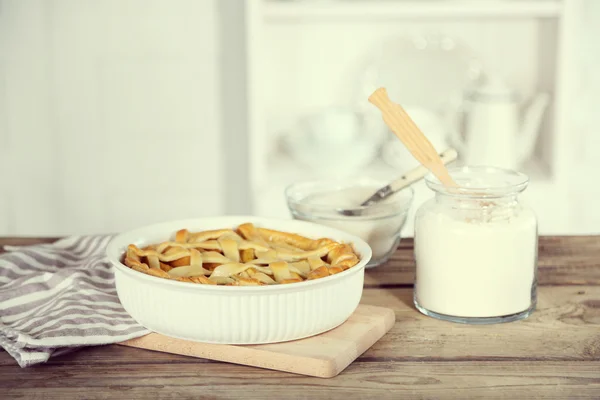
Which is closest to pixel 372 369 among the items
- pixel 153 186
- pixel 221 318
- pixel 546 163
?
pixel 221 318

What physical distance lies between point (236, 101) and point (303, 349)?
205 cm

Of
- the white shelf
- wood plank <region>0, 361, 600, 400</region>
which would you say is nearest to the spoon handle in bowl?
wood plank <region>0, 361, 600, 400</region>

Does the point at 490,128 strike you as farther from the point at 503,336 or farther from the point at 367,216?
the point at 503,336

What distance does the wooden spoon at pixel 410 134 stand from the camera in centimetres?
112

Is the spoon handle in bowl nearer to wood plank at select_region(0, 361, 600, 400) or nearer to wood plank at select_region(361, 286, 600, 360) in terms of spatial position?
wood plank at select_region(361, 286, 600, 360)

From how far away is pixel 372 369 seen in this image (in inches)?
38.4

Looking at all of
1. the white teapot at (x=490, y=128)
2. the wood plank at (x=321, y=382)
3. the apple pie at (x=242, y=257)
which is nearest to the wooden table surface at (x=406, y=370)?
the wood plank at (x=321, y=382)

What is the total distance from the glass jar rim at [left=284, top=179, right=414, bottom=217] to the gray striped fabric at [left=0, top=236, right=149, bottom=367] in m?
0.32

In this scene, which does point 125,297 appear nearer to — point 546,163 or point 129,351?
point 129,351

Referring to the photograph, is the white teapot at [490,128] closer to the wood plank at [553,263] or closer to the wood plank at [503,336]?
the wood plank at [553,263]

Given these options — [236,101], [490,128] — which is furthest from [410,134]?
[236,101]

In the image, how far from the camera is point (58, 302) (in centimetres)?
113

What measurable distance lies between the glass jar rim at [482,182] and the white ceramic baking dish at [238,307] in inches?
6.6

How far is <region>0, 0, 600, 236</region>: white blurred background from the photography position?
257 centimetres
